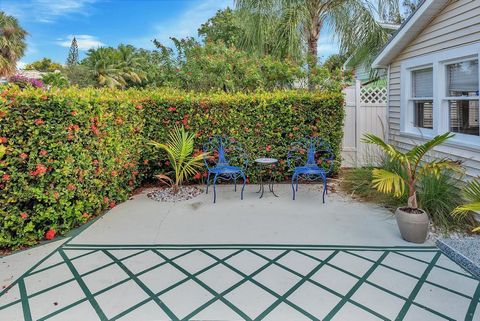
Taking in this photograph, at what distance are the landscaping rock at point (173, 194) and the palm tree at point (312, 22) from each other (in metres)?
5.01

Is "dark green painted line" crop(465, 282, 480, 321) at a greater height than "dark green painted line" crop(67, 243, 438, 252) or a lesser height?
lesser

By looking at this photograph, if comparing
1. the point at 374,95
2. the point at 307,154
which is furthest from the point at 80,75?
the point at 307,154

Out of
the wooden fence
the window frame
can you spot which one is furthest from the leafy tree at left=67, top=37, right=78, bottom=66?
the window frame

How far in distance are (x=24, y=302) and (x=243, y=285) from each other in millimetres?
1573

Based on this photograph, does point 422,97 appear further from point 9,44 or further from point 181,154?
point 9,44

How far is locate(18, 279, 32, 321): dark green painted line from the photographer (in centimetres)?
205

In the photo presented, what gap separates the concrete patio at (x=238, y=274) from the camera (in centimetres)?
211

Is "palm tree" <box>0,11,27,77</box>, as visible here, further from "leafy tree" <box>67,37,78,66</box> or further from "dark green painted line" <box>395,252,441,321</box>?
"dark green painted line" <box>395,252,441,321</box>

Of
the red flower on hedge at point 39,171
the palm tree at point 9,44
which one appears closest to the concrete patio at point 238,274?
the red flower on hedge at point 39,171

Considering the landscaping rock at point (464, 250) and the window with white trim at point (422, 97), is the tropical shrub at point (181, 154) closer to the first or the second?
the landscaping rock at point (464, 250)

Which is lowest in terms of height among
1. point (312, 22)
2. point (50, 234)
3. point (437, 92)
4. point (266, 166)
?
point (50, 234)

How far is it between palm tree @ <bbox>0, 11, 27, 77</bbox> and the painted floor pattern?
17.5 metres

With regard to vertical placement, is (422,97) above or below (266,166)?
above

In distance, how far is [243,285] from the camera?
2404 mm
